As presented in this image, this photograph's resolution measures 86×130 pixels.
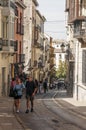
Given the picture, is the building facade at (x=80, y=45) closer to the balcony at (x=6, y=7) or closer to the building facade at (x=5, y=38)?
the balcony at (x=6, y=7)

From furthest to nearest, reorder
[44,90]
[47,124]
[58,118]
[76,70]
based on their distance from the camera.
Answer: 1. [44,90]
2. [76,70]
3. [58,118]
4. [47,124]

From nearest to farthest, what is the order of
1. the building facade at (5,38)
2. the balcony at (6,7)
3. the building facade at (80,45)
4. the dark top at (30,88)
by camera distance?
1. the dark top at (30,88)
2. the building facade at (80,45)
3. the building facade at (5,38)
4. the balcony at (6,7)

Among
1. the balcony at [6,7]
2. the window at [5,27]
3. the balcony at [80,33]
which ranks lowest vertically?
the balcony at [80,33]

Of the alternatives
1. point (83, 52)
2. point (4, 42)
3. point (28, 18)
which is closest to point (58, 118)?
point (83, 52)

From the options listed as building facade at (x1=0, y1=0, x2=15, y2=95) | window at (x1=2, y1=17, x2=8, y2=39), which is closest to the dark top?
building facade at (x1=0, y1=0, x2=15, y2=95)

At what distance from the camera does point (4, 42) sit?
1829 inches

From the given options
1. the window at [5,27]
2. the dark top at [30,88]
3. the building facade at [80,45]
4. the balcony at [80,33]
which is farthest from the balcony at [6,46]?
the dark top at [30,88]

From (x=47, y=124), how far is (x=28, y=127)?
57.1 inches

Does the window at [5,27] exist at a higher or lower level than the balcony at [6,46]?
higher

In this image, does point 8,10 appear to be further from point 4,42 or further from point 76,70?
point 76,70

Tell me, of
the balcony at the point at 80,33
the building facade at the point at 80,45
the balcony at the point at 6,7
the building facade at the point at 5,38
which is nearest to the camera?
the balcony at the point at 80,33

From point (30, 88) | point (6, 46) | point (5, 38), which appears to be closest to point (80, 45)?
point (6, 46)

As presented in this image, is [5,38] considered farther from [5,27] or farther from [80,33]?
[80,33]

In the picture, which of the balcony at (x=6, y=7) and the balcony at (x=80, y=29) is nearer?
the balcony at (x=80, y=29)
